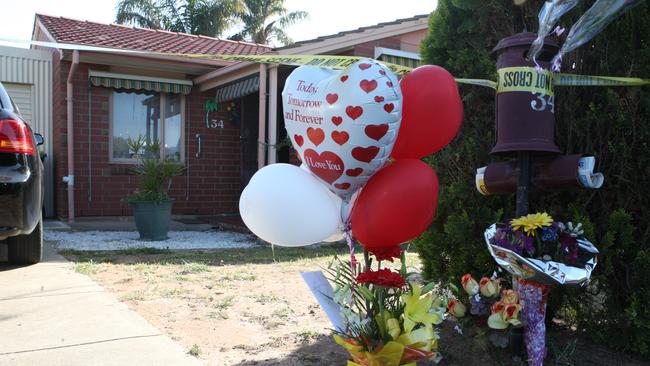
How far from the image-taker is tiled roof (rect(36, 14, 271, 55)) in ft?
30.5

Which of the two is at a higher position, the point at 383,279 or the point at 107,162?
the point at 107,162

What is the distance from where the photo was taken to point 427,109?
2.21 meters

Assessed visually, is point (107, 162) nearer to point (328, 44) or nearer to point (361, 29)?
point (328, 44)

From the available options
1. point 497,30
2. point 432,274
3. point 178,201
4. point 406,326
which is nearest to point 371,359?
point 406,326

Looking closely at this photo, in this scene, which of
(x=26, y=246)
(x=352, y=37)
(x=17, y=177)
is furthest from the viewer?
(x=352, y=37)

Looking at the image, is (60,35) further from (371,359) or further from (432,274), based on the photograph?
(371,359)

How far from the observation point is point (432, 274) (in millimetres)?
3430

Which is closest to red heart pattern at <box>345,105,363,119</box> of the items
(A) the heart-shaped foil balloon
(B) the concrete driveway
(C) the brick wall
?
(A) the heart-shaped foil balloon

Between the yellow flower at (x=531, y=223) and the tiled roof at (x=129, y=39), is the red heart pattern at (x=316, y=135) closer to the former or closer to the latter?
the yellow flower at (x=531, y=223)

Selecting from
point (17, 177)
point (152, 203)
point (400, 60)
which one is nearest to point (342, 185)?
point (17, 177)

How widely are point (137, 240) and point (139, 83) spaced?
127 inches

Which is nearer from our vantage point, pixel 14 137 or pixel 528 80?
pixel 528 80

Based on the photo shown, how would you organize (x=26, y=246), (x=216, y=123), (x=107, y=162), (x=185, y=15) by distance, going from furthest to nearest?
(x=185, y=15)
(x=216, y=123)
(x=107, y=162)
(x=26, y=246)

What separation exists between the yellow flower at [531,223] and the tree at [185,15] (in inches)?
1065
